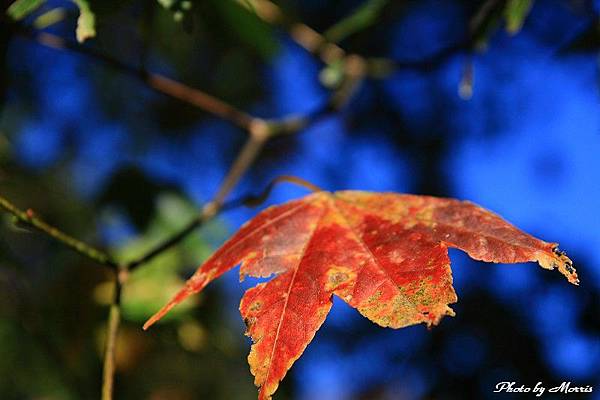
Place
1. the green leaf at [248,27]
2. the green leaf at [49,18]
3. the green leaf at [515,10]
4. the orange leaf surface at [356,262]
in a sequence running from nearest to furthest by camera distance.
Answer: the orange leaf surface at [356,262]
the green leaf at [515,10]
the green leaf at [49,18]
the green leaf at [248,27]

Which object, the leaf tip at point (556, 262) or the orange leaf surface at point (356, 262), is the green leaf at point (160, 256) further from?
the leaf tip at point (556, 262)

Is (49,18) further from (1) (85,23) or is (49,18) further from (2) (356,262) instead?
(2) (356,262)

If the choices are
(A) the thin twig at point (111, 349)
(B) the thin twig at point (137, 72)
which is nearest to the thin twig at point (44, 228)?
(A) the thin twig at point (111, 349)

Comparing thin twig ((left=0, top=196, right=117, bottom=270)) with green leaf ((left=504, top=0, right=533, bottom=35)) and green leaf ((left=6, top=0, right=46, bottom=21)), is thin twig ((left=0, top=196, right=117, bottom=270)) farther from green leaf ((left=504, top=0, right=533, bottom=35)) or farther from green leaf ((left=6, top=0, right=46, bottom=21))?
green leaf ((left=504, top=0, right=533, bottom=35))

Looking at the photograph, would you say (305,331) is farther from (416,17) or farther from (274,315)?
(416,17)

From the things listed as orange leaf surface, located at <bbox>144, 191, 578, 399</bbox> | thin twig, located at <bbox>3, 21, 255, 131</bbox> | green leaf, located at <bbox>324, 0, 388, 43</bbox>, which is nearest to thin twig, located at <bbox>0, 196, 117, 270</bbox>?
orange leaf surface, located at <bbox>144, 191, 578, 399</bbox>

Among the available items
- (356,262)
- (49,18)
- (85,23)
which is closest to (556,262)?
(356,262)
